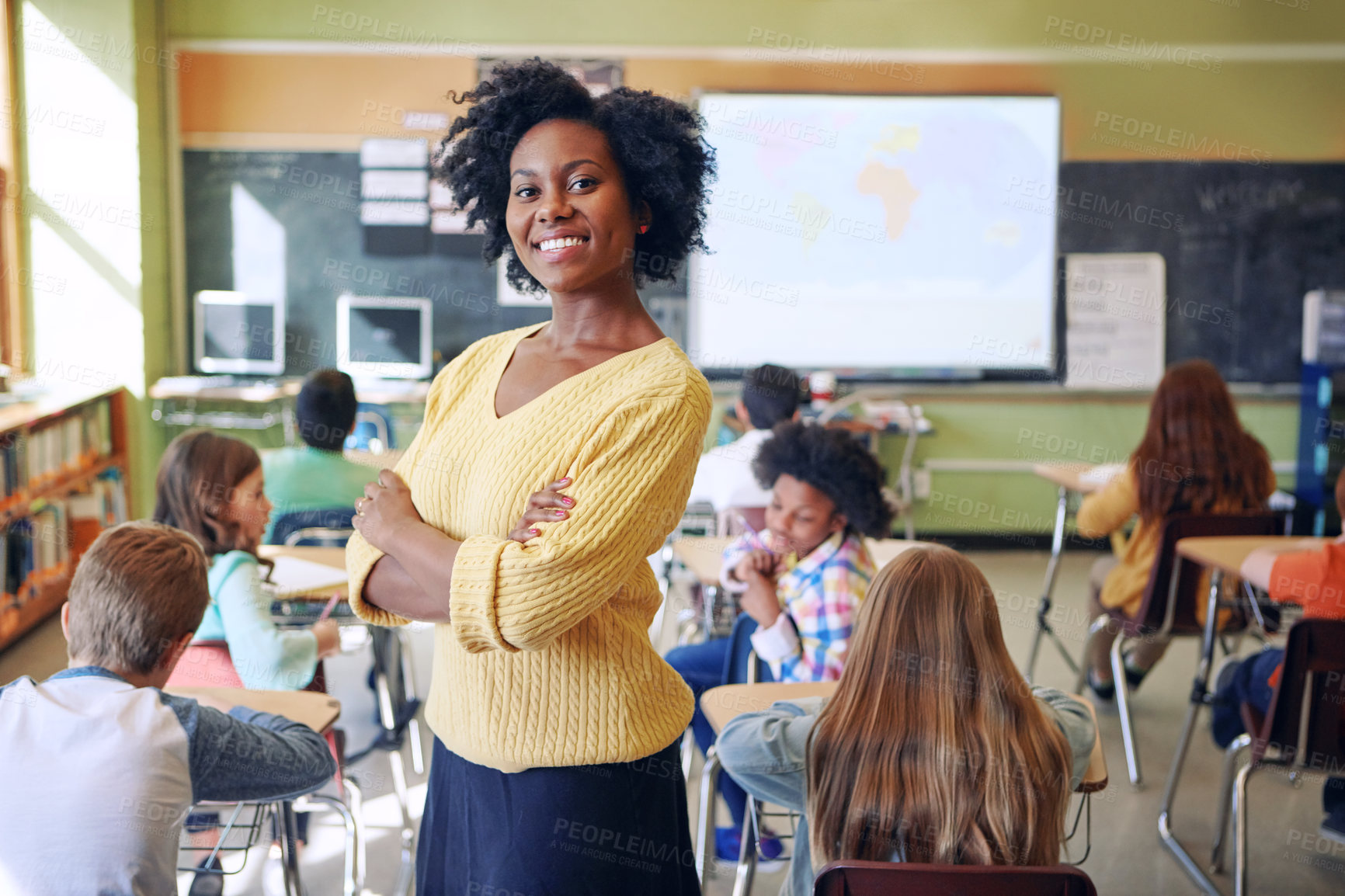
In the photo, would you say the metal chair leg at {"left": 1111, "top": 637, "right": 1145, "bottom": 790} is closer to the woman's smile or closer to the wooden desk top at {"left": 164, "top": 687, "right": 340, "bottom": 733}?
the wooden desk top at {"left": 164, "top": 687, "right": 340, "bottom": 733}

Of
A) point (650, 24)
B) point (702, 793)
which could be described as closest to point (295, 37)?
point (650, 24)

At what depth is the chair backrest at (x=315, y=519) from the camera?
3199 mm

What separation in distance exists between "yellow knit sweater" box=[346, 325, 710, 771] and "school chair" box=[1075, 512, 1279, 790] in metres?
2.32

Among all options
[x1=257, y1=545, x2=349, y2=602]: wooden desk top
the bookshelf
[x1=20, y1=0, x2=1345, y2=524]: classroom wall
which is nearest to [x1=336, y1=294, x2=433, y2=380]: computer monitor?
[x1=20, y1=0, x2=1345, y2=524]: classroom wall

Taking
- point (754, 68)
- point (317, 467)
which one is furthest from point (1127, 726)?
point (754, 68)

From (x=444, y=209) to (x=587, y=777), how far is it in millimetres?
4839

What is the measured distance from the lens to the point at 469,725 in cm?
120

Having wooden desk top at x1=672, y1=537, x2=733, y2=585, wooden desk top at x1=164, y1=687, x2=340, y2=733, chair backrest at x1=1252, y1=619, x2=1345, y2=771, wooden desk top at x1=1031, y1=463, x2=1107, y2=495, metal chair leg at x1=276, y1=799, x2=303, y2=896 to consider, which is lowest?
metal chair leg at x1=276, y1=799, x2=303, y2=896

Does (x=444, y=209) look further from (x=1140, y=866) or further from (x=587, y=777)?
(x=587, y=777)

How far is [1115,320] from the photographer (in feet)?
19.2

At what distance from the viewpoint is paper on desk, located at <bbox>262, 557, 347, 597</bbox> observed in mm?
2559

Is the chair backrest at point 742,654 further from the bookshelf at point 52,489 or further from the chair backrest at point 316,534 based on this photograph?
the bookshelf at point 52,489

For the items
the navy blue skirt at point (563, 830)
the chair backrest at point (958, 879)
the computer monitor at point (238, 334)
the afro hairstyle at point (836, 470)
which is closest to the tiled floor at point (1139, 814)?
the afro hairstyle at point (836, 470)

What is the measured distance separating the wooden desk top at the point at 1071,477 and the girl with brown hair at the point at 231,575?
2.64 m
